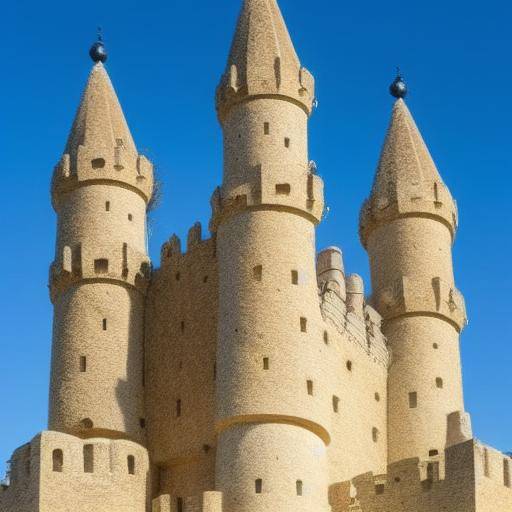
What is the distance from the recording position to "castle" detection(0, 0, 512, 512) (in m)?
46.4

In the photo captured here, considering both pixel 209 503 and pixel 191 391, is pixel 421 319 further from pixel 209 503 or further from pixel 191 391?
pixel 209 503

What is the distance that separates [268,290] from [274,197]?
303 cm

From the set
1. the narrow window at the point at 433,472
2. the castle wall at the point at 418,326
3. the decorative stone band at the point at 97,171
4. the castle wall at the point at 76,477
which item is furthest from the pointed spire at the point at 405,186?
the castle wall at the point at 76,477

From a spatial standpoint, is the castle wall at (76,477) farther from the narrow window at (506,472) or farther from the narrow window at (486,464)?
the narrow window at (506,472)

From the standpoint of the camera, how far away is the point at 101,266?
51812 mm

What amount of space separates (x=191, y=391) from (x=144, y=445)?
221cm

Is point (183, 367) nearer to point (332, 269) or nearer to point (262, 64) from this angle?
point (332, 269)

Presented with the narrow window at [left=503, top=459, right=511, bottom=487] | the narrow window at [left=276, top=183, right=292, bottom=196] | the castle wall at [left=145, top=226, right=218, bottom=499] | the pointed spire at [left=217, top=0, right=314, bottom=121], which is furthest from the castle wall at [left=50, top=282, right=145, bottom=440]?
the narrow window at [left=503, top=459, right=511, bottom=487]

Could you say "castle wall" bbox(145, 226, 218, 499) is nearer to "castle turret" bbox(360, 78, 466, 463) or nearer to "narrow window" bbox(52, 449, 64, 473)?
"narrow window" bbox(52, 449, 64, 473)

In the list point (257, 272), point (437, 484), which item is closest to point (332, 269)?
point (257, 272)

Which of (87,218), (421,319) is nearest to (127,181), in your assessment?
(87,218)

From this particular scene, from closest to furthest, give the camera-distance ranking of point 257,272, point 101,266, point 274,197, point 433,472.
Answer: point 257,272 < point 433,472 < point 274,197 < point 101,266

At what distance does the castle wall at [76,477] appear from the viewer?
4525cm

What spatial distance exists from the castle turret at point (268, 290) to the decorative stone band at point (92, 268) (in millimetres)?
3334
